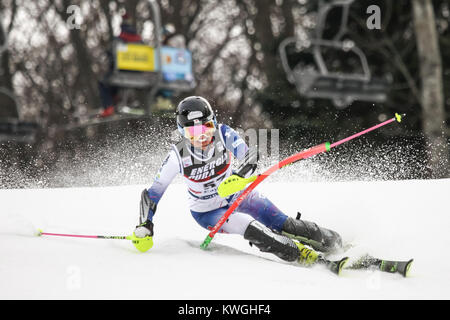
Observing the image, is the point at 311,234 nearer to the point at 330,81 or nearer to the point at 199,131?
the point at 199,131

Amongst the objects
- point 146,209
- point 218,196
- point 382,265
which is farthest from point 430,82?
point 146,209

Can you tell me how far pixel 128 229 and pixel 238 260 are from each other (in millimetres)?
2107

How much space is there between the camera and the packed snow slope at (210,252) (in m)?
3.00

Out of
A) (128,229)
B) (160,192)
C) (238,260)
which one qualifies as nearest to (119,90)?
(128,229)

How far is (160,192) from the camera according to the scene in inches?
159

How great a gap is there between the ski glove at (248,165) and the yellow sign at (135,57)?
5670 mm

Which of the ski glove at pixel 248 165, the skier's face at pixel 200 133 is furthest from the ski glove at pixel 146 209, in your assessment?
the ski glove at pixel 248 165

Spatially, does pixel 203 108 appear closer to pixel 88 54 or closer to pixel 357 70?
pixel 357 70

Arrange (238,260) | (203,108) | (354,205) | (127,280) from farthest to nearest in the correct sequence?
1. (354,205)
2. (203,108)
3. (238,260)
4. (127,280)

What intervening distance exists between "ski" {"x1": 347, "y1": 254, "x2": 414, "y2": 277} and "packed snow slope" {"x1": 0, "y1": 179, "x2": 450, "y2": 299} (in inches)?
2.2

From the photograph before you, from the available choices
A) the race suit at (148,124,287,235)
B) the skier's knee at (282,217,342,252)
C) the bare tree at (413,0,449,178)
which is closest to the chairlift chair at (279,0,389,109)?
the bare tree at (413,0,449,178)

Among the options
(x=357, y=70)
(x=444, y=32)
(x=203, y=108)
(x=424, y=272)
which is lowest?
(x=424, y=272)

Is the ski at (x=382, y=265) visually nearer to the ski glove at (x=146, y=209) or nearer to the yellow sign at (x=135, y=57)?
the ski glove at (x=146, y=209)

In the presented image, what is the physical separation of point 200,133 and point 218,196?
549 mm
